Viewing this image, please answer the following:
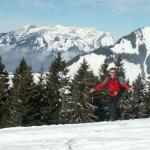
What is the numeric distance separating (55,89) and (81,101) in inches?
237

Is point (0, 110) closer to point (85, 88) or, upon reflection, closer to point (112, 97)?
point (85, 88)

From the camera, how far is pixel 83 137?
15453mm

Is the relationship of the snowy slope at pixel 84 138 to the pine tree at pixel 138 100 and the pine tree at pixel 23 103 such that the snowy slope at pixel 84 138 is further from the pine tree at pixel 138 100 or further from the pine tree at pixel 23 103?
the pine tree at pixel 138 100

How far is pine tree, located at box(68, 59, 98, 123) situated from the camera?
166 ft

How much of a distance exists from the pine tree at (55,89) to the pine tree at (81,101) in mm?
2688

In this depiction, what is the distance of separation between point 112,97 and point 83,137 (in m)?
6.17

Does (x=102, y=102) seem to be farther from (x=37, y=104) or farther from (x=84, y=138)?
(x=84, y=138)

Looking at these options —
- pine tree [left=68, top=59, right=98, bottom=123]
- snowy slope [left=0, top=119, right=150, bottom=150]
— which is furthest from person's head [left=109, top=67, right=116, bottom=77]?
pine tree [left=68, top=59, right=98, bottom=123]

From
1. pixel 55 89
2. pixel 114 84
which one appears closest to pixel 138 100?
pixel 55 89

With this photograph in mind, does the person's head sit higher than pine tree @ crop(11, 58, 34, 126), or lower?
higher

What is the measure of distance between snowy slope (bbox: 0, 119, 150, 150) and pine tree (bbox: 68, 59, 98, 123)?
32.2 meters

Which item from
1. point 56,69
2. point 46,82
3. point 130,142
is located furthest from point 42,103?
point 130,142

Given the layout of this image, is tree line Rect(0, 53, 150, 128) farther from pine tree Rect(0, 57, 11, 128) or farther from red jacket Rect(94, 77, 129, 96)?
red jacket Rect(94, 77, 129, 96)

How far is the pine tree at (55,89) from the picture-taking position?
52.9m
